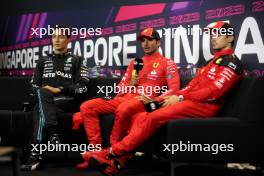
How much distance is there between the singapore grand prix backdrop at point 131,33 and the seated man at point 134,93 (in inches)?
18.3

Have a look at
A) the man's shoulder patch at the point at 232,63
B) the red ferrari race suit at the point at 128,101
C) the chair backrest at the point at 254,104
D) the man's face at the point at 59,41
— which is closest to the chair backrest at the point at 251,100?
the chair backrest at the point at 254,104

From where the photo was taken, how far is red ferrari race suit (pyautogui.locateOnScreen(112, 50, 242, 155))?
361 cm

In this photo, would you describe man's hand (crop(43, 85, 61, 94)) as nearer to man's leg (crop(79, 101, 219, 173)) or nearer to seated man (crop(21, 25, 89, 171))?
seated man (crop(21, 25, 89, 171))

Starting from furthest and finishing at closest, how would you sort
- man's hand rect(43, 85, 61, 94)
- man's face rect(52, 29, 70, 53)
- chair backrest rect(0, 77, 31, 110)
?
chair backrest rect(0, 77, 31, 110), man's face rect(52, 29, 70, 53), man's hand rect(43, 85, 61, 94)

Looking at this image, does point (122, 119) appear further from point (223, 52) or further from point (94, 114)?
point (223, 52)

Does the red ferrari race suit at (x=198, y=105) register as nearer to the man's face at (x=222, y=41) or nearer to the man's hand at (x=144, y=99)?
the man's face at (x=222, y=41)

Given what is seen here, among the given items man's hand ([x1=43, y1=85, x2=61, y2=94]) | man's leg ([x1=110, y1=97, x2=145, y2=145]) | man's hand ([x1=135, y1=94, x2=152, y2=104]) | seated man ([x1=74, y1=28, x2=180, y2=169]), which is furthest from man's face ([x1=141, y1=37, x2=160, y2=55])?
man's hand ([x1=43, y1=85, x2=61, y2=94])

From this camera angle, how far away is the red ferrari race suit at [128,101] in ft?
13.0

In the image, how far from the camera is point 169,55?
5.01 m

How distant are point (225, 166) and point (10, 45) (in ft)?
11.8

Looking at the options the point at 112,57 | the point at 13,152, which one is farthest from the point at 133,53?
the point at 13,152

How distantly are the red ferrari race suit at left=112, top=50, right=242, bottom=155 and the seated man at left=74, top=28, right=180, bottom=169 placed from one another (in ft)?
0.64

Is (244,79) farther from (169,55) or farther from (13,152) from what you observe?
(13,152)

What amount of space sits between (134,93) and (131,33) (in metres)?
1.05
